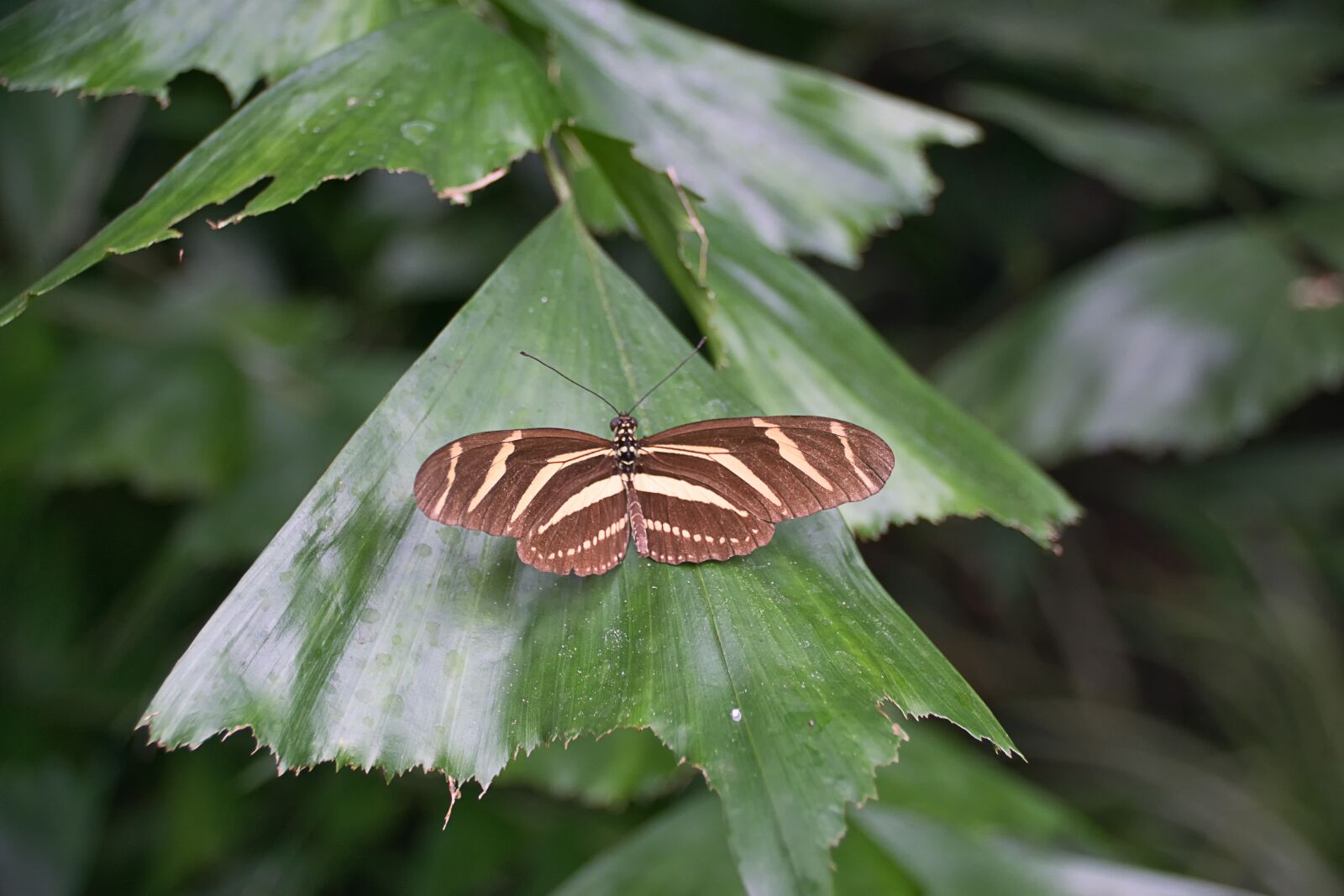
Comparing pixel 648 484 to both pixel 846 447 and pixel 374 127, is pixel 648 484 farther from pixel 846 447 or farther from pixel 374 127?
pixel 374 127

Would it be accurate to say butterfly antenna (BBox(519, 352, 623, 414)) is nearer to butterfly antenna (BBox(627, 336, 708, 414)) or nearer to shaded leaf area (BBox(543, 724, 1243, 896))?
butterfly antenna (BBox(627, 336, 708, 414))

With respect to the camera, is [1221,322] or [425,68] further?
[1221,322]

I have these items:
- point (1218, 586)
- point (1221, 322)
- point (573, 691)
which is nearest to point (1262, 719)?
point (1218, 586)

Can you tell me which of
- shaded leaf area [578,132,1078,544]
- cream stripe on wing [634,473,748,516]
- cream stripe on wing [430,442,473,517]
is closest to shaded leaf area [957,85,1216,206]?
shaded leaf area [578,132,1078,544]

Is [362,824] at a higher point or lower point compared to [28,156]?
lower

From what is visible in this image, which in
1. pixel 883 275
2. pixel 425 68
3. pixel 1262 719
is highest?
pixel 425 68

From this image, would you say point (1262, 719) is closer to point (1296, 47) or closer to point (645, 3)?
point (1296, 47)
